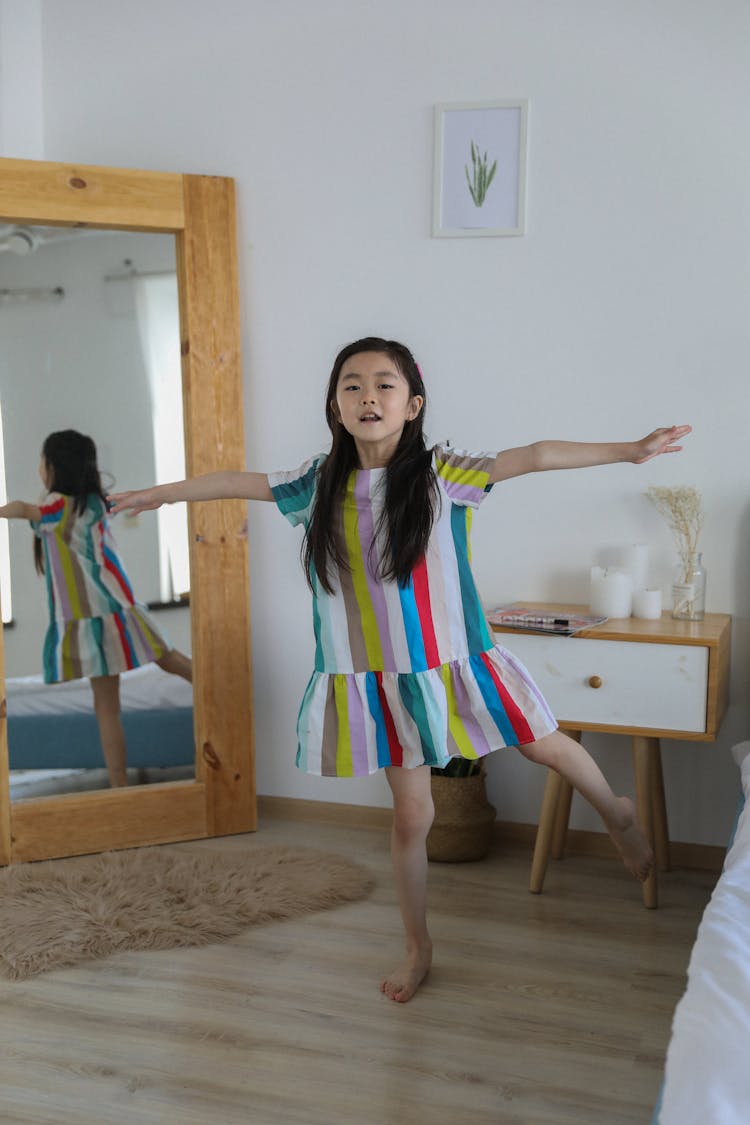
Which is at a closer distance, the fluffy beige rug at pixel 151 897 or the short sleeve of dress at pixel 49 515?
the fluffy beige rug at pixel 151 897

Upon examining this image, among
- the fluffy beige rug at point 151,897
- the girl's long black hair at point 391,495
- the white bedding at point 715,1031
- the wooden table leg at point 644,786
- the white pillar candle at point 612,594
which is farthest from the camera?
the white pillar candle at point 612,594

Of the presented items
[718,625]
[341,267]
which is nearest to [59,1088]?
[718,625]

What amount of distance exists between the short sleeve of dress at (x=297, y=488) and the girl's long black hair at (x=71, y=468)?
956 mm

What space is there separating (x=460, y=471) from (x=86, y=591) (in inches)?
51.2

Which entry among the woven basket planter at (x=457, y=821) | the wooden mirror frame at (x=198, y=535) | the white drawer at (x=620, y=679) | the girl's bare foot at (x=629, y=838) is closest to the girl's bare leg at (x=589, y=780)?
the girl's bare foot at (x=629, y=838)

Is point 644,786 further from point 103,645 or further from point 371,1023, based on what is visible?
point 103,645

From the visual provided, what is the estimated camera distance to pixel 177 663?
311cm

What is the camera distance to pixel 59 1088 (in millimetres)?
1865

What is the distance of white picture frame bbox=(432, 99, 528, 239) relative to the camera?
9.44ft

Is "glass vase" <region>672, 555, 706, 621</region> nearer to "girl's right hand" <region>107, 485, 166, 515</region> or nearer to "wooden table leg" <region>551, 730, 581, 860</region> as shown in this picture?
"wooden table leg" <region>551, 730, 581, 860</region>

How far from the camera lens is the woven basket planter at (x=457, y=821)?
288 centimetres

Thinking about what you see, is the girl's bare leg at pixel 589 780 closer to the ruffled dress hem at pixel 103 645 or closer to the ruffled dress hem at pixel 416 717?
the ruffled dress hem at pixel 416 717

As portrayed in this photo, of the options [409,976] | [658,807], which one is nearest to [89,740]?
[409,976]

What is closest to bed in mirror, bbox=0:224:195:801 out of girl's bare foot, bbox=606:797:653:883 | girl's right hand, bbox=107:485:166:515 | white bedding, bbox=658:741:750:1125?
girl's right hand, bbox=107:485:166:515
